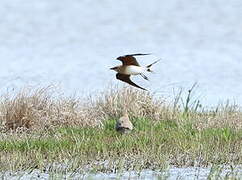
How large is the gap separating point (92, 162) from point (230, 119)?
437 centimetres

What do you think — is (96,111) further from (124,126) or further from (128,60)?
(128,60)

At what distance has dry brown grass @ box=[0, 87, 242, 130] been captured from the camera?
1189 centimetres

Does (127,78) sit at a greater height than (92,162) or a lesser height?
greater

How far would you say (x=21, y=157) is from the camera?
8156 mm

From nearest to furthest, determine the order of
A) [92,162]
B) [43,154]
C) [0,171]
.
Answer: [0,171] < [92,162] < [43,154]

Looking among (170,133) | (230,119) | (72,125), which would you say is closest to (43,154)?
(170,133)

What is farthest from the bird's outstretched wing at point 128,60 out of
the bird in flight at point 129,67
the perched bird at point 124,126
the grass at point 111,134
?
the perched bird at point 124,126

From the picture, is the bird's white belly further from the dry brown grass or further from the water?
the dry brown grass

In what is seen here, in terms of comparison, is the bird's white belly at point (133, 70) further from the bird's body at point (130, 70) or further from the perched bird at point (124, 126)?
the perched bird at point (124, 126)

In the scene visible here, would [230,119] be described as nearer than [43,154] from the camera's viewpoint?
No

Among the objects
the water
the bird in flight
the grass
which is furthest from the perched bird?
the bird in flight

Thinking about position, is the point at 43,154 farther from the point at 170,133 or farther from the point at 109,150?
the point at 170,133

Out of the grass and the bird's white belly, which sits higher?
the bird's white belly

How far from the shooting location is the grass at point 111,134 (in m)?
8.01
